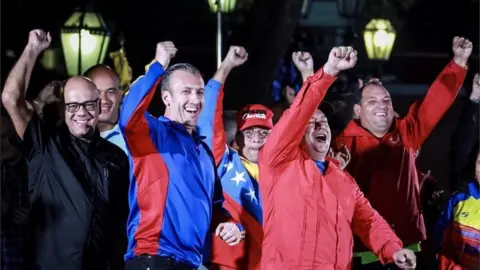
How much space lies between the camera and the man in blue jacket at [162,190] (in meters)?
8.28

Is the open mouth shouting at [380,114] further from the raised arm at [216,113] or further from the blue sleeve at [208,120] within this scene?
the blue sleeve at [208,120]

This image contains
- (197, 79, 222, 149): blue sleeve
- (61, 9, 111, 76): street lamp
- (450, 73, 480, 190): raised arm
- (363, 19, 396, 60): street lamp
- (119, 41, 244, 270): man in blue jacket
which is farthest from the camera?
(363, 19, 396, 60): street lamp

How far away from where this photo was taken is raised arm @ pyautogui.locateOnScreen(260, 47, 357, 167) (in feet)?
26.9

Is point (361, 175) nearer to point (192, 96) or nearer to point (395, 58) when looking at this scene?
point (192, 96)

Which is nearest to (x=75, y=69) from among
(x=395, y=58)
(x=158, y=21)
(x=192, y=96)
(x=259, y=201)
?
(x=259, y=201)

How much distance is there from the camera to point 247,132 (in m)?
9.91

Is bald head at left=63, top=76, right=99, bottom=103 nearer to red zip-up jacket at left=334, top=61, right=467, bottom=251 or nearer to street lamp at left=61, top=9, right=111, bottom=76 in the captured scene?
red zip-up jacket at left=334, top=61, right=467, bottom=251

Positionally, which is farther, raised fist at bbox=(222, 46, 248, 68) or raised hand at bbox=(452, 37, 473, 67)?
raised hand at bbox=(452, 37, 473, 67)

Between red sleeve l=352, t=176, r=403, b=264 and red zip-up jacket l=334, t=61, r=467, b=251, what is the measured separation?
1442 millimetres

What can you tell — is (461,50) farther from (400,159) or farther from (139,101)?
(139,101)

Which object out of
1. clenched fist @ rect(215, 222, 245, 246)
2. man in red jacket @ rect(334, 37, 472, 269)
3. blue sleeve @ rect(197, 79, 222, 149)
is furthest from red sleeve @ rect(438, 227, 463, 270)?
clenched fist @ rect(215, 222, 245, 246)

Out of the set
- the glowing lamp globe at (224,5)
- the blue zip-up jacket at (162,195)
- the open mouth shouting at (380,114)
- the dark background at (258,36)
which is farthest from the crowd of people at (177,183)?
the dark background at (258,36)

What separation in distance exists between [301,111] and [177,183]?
0.82 m

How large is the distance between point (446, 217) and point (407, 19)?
16.1 m
